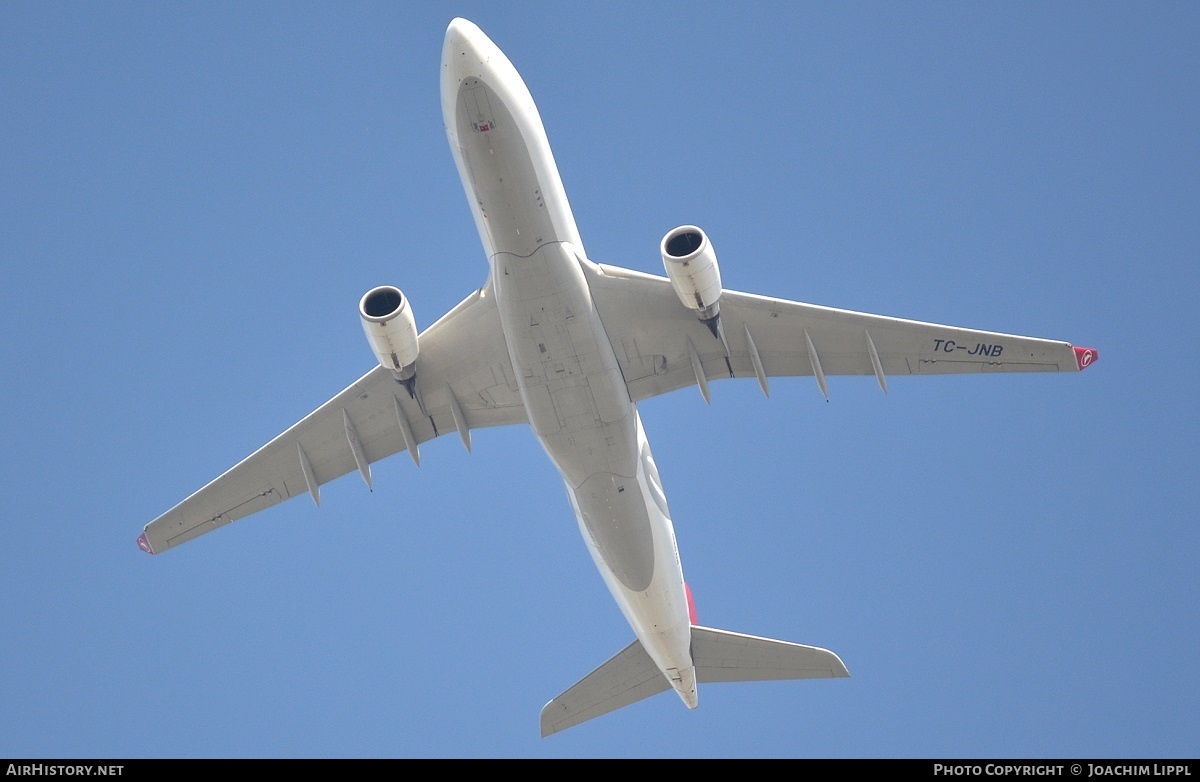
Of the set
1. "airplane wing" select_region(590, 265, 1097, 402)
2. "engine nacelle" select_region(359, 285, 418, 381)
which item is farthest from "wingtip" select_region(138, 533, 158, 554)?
"airplane wing" select_region(590, 265, 1097, 402)

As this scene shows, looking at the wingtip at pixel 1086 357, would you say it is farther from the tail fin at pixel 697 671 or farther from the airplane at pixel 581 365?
the tail fin at pixel 697 671

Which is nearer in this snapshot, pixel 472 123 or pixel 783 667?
pixel 472 123

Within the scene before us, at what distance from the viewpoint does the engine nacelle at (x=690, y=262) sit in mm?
22641

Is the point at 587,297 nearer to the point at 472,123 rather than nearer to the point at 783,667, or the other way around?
the point at 472,123

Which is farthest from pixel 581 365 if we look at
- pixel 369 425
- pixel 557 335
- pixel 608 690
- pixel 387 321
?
pixel 608 690

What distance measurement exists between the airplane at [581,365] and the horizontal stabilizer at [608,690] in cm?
4

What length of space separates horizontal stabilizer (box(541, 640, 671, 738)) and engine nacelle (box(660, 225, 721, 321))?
9528mm

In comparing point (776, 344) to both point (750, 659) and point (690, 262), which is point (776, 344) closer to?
point (690, 262)

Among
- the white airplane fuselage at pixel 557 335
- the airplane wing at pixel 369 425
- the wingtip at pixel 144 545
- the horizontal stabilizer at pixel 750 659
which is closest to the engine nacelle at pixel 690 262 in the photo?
the white airplane fuselage at pixel 557 335

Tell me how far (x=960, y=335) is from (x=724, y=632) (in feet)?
28.7

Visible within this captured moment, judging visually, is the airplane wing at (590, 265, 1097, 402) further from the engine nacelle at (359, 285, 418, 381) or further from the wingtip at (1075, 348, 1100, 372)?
the engine nacelle at (359, 285, 418, 381)

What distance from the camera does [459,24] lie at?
70.6 feet

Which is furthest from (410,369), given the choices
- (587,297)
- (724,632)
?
(724,632)

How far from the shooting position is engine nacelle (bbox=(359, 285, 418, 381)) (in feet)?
76.3
